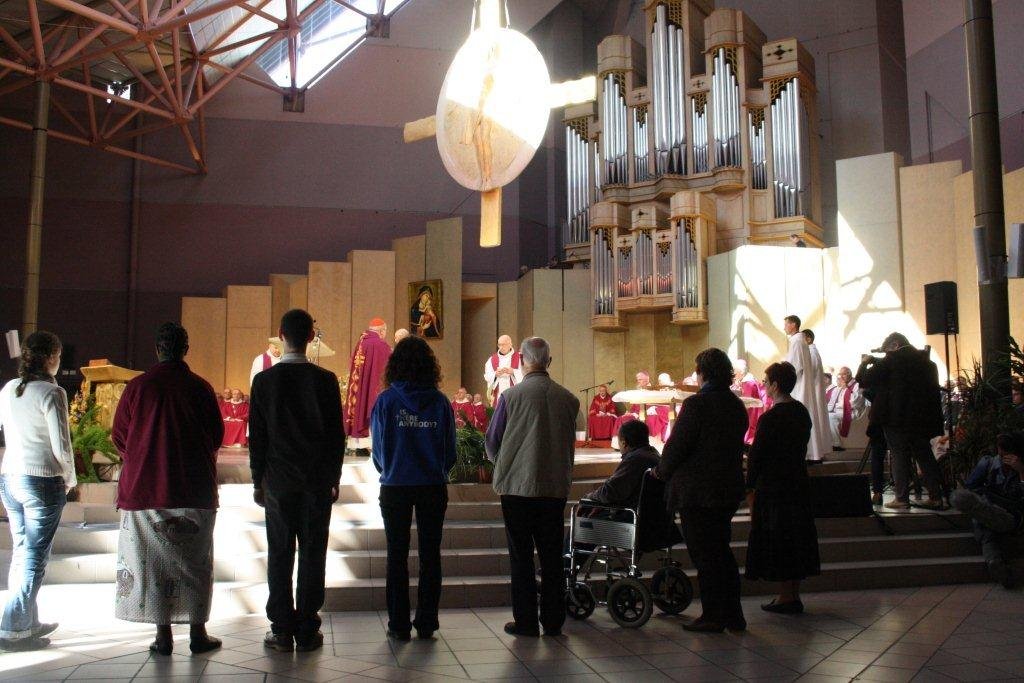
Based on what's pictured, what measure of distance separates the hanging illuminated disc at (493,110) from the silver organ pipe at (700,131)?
25.6 ft

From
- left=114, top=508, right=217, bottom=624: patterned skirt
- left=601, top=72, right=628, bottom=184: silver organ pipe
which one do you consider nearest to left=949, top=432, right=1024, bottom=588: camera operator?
left=114, top=508, right=217, bottom=624: patterned skirt

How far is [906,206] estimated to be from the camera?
10953mm

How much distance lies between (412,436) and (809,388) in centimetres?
514

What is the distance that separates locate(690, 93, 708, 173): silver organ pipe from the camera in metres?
13.2

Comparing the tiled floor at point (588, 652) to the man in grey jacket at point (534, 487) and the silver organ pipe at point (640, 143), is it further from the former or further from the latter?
the silver organ pipe at point (640, 143)

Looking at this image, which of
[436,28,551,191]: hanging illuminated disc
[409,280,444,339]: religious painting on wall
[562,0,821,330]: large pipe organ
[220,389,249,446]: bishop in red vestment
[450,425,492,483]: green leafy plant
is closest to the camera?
[436,28,551,191]: hanging illuminated disc

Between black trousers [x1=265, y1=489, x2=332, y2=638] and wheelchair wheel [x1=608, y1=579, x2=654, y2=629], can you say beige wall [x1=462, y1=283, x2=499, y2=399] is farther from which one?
black trousers [x1=265, y1=489, x2=332, y2=638]

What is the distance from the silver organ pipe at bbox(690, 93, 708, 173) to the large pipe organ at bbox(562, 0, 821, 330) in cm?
2

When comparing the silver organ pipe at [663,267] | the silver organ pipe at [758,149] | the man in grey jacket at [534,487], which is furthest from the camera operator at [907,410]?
the silver organ pipe at [758,149]

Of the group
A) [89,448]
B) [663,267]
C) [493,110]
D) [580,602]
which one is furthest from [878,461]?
[89,448]

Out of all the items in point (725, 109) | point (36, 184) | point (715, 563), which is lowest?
point (715, 563)

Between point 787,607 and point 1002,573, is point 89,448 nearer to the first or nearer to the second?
point 787,607

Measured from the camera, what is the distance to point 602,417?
1225cm

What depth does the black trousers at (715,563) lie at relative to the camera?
4.46 m
